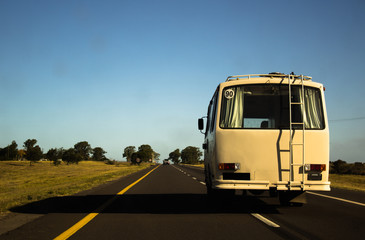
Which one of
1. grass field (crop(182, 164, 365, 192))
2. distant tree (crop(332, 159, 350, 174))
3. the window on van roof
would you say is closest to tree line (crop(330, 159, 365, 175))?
distant tree (crop(332, 159, 350, 174))

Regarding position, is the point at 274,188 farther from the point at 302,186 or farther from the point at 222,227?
the point at 222,227

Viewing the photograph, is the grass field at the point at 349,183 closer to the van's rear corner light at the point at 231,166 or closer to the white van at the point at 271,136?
the white van at the point at 271,136

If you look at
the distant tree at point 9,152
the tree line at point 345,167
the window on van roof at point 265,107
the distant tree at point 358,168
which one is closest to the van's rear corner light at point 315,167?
the window on van roof at point 265,107

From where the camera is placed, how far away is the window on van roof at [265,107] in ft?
25.8

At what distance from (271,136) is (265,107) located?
2.44 feet

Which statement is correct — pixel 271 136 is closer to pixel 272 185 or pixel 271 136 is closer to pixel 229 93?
pixel 272 185

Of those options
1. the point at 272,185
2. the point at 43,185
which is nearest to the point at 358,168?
the point at 43,185

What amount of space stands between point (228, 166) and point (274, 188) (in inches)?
42.5

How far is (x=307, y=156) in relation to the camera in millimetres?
7574

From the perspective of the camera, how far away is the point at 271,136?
7688 mm

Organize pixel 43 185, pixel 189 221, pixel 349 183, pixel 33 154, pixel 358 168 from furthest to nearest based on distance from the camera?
pixel 33 154 < pixel 358 168 < pixel 43 185 < pixel 349 183 < pixel 189 221

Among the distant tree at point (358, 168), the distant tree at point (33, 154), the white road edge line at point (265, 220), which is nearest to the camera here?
the white road edge line at point (265, 220)

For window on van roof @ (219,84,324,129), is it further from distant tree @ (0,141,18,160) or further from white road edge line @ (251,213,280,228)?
distant tree @ (0,141,18,160)

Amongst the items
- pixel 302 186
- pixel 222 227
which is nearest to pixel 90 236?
pixel 222 227
